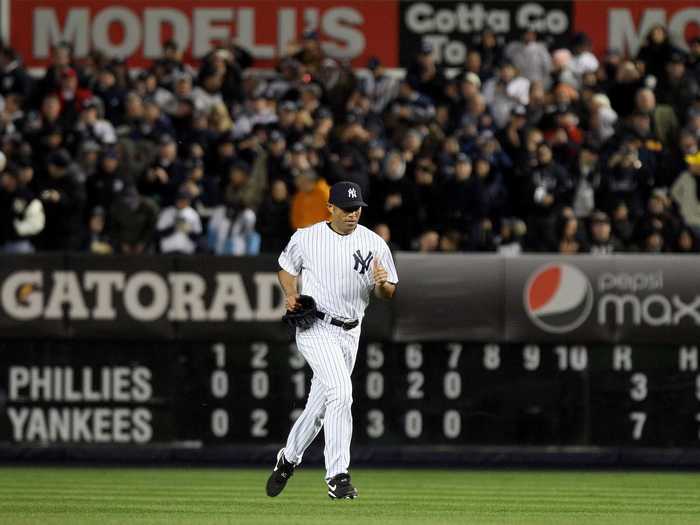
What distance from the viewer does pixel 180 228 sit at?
1786cm

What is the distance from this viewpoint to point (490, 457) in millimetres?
16250

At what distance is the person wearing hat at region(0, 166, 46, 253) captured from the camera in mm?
18188

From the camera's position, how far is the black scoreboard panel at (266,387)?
16.1 meters

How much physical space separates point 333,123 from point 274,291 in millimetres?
5754

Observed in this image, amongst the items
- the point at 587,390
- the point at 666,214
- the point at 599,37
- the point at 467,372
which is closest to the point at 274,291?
the point at 467,372

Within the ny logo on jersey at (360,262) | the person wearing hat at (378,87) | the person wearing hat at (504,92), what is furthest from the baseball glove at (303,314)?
the person wearing hat at (378,87)

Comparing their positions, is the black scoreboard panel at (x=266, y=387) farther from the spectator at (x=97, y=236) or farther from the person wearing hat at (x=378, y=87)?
the person wearing hat at (x=378, y=87)

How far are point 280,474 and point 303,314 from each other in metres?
1.23

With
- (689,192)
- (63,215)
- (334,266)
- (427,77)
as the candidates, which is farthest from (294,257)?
(427,77)

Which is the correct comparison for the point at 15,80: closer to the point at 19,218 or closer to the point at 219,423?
the point at 19,218

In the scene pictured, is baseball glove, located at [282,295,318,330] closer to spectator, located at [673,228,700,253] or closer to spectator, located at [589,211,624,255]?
spectator, located at [589,211,624,255]

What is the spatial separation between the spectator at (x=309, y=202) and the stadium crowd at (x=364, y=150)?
2cm

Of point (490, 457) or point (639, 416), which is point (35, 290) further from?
point (639, 416)

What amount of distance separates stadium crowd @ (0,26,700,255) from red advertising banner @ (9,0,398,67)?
5.11ft
